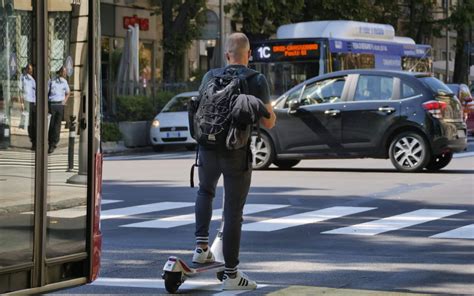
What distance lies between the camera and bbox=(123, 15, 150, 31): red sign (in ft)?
144

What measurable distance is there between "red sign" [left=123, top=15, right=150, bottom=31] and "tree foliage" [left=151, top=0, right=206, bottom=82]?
1.64 meters

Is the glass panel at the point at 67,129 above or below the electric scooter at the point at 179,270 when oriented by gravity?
above

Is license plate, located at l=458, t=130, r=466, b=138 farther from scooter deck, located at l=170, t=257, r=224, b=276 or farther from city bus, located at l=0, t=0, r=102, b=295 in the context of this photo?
city bus, located at l=0, t=0, r=102, b=295

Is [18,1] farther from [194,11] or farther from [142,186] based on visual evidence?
[194,11]

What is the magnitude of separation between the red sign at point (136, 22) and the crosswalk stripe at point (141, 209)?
29.8 meters

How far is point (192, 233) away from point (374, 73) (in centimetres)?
869

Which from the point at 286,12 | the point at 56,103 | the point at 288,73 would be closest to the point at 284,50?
the point at 288,73

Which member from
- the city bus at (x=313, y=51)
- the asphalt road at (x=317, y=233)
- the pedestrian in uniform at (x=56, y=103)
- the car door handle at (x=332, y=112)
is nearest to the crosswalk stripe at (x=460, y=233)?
the asphalt road at (x=317, y=233)

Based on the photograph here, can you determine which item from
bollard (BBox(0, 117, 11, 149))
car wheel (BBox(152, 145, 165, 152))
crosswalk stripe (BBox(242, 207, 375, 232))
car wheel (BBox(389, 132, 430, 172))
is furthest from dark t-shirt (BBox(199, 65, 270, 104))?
car wheel (BBox(152, 145, 165, 152))

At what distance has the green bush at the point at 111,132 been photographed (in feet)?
101

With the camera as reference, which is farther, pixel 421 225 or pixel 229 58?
pixel 421 225

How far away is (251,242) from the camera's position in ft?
36.3

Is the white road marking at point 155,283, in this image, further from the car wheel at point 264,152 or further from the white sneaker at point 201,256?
the car wheel at point 264,152

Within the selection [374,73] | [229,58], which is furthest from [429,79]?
[229,58]
